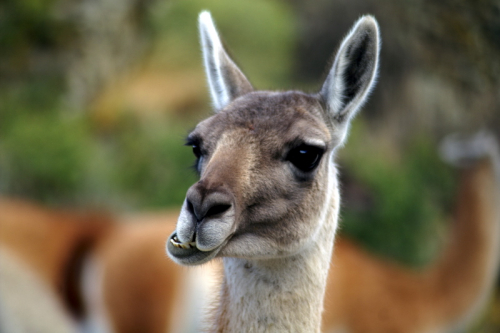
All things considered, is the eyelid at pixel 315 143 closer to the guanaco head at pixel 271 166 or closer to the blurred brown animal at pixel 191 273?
the guanaco head at pixel 271 166

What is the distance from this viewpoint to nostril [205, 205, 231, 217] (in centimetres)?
233

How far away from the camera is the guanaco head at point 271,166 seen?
2.35 metres

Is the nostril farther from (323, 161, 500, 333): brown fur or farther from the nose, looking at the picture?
(323, 161, 500, 333): brown fur

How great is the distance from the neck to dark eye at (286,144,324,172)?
0.89ft

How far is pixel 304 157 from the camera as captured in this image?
269 centimetres

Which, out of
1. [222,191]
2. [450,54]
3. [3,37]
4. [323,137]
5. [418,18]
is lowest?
[222,191]

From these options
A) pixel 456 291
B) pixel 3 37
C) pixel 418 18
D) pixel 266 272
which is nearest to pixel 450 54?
pixel 418 18

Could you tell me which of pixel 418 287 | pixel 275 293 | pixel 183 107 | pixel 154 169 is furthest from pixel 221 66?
pixel 183 107

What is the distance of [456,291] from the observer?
19.2 ft

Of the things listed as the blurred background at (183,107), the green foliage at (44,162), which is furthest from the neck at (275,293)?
the green foliage at (44,162)

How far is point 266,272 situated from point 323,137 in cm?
68

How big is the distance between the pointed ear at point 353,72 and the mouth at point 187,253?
1063 mm

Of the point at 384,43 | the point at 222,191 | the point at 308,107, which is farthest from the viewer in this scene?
the point at 384,43

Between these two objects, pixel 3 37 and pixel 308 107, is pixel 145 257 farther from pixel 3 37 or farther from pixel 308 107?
pixel 3 37
